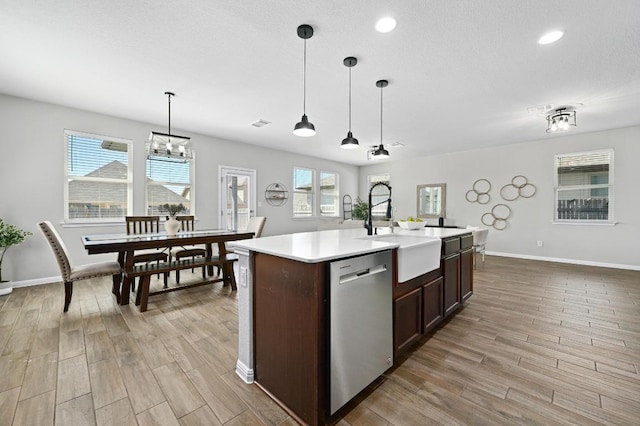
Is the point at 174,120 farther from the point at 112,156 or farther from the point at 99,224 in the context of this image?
the point at 99,224

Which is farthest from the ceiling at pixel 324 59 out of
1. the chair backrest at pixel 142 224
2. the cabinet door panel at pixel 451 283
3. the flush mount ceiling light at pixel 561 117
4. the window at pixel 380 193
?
the window at pixel 380 193

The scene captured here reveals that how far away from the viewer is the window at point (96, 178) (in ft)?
13.5

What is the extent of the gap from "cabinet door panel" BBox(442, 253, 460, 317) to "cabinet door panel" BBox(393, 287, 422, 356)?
21.2 inches

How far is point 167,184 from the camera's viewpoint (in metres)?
5.00

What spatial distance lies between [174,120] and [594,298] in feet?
21.9

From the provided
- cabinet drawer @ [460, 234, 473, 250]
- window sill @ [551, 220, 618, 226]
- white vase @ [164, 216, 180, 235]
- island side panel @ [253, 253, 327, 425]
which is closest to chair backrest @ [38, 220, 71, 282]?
white vase @ [164, 216, 180, 235]

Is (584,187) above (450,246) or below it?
above

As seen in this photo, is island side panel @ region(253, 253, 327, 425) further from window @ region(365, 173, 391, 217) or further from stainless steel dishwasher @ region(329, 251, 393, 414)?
window @ region(365, 173, 391, 217)

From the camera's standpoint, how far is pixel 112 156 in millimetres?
4445

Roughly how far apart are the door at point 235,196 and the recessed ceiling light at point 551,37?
528cm

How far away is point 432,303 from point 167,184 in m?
4.89

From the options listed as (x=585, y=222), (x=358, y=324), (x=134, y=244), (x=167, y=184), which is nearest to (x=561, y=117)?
(x=585, y=222)

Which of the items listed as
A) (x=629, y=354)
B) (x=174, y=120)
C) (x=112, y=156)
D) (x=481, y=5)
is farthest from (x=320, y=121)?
(x=629, y=354)

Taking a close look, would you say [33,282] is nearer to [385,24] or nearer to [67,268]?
[67,268]
